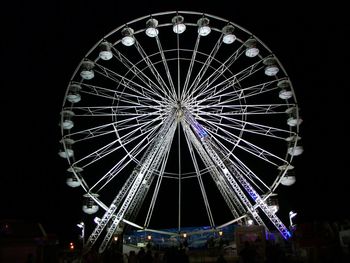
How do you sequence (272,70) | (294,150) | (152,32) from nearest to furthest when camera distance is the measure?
(294,150) → (272,70) → (152,32)

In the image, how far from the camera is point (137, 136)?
77.5 feet

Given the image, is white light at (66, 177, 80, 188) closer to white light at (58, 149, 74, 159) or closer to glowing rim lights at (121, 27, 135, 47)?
white light at (58, 149, 74, 159)

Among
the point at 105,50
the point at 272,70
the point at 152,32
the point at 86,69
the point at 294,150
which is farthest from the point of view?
the point at 152,32

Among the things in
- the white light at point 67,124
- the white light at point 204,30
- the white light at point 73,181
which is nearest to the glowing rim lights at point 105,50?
the white light at point 67,124

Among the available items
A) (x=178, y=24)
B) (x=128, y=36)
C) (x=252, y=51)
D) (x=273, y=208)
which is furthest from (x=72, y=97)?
(x=273, y=208)

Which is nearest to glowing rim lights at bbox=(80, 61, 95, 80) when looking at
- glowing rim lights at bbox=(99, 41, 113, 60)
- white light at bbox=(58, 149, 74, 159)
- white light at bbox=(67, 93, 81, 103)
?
glowing rim lights at bbox=(99, 41, 113, 60)

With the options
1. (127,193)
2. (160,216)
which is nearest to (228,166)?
(127,193)

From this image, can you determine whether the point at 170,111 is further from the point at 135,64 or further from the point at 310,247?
the point at 310,247

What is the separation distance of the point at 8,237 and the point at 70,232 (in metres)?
23.6

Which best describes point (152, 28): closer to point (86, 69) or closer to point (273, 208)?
point (86, 69)

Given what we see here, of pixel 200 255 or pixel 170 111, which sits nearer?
pixel 200 255

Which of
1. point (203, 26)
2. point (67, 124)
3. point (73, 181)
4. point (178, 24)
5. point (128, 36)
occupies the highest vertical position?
point (178, 24)

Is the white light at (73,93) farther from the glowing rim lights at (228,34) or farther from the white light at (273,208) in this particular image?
the white light at (273,208)

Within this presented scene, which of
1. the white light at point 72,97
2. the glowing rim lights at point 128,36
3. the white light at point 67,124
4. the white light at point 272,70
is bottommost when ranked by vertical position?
the white light at point 67,124
